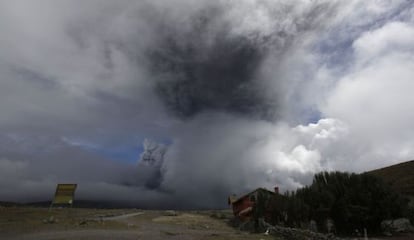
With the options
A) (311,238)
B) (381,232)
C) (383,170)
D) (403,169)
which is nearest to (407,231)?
(381,232)

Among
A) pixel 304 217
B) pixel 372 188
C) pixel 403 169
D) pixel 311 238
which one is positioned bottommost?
pixel 311 238

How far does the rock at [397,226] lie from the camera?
4187cm

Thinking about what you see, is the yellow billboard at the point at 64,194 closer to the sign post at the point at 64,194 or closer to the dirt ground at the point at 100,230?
→ the sign post at the point at 64,194

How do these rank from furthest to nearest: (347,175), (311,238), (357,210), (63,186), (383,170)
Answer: (383,170), (63,186), (347,175), (357,210), (311,238)

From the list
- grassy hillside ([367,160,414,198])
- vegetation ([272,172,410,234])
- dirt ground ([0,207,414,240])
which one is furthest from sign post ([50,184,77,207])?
grassy hillside ([367,160,414,198])

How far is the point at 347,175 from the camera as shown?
46.2 m

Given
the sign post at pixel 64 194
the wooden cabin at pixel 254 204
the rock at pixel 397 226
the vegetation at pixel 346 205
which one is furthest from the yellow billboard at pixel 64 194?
the rock at pixel 397 226

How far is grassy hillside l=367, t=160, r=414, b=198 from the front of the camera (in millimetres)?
52969

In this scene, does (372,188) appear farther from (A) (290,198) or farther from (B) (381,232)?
(A) (290,198)

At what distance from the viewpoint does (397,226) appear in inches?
1703

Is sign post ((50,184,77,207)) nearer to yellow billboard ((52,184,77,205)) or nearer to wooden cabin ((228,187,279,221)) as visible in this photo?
yellow billboard ((52,184,77,205))

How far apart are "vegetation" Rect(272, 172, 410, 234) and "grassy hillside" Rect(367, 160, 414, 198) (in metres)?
6.57

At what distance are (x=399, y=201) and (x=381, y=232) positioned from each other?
4170 millimetres

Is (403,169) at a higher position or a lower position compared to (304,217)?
higher
